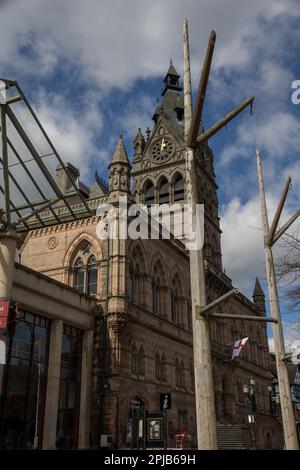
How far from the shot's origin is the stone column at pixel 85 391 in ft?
76.8

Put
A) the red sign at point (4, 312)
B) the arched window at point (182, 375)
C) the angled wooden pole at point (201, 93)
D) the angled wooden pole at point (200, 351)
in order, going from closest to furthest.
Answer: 1. the angled wooden pole at point (200, 351)
2. the angled wooden pole at point (201, 93)
3. the red sign at point (4, 312)
4. the arched window at point (182, 375)

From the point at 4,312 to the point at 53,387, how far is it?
1241cm

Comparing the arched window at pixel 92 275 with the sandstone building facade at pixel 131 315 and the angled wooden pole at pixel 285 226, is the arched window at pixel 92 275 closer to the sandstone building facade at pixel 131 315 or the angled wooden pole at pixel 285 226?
the sandstone building facade at pixel 131 315

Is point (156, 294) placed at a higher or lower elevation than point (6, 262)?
higher

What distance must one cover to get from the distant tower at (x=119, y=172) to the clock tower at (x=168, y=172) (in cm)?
2242

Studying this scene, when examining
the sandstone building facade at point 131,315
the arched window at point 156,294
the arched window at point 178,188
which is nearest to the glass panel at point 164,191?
the arched window at point 178,188

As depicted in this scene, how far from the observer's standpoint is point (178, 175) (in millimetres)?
53156

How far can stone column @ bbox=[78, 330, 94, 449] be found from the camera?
23.4m

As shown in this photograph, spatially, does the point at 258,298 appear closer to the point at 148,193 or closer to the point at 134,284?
the point at 148,193

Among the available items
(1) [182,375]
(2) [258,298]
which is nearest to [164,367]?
(1) [182,375]

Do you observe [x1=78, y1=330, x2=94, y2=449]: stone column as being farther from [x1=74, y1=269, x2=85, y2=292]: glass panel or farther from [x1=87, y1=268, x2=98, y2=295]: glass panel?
[x1=74, y1=269, x2=85, y2=292]: glass panel

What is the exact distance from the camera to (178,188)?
5278 centimetres

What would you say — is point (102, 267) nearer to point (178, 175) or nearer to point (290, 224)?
point (290, 224)

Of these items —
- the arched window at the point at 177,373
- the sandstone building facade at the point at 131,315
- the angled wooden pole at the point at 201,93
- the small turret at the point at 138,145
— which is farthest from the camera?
the small turret at the point at 138,145
